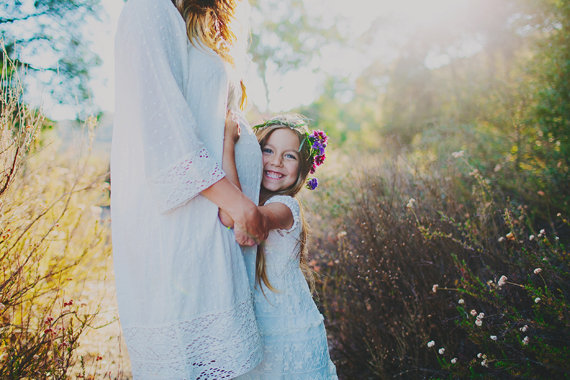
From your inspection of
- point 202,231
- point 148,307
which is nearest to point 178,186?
point 202,231

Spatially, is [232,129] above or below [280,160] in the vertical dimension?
above

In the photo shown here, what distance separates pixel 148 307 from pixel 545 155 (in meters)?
5.40

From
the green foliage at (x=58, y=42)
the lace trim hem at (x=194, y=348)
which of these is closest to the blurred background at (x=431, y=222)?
the green foliage at (x=58, y=42)

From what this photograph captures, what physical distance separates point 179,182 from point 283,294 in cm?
79

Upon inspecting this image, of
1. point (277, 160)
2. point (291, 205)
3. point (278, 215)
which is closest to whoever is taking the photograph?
point (278, 215)

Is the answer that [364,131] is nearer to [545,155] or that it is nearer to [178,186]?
[545,155]

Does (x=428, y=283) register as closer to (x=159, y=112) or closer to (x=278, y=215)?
(x=278, y=215)

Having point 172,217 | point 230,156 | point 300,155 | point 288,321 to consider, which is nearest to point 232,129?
point 230,156

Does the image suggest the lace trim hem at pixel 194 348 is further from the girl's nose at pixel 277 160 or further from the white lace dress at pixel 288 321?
the girl's nose at pixel 277 160

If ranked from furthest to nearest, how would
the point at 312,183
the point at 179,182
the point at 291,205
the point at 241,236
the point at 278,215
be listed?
the point at 312,183 → the point at 291,205 → the point at 278,215 → the point at 241,236 → the point at 179,182

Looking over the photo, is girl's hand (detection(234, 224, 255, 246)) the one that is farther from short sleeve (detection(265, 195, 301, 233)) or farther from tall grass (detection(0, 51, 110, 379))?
tall grass (detection(0, 51, 110, 379))

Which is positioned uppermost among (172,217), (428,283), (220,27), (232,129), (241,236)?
(220,27)

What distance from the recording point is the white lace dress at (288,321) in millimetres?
1504

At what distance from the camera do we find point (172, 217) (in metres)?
1.14
